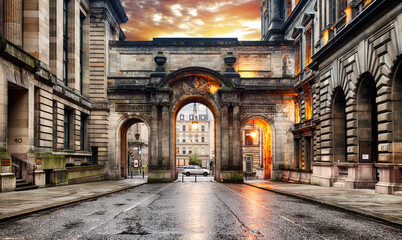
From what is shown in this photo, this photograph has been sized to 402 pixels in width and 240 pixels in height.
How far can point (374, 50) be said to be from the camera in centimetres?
1970

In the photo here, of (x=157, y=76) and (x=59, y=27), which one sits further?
(x=157, y=76)

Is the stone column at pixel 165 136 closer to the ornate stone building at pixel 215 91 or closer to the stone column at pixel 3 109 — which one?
the ornate stone building at pixel 215 91

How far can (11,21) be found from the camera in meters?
22.9

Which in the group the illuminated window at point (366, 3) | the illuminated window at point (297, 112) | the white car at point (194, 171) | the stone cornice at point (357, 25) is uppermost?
the illuminated window at point (366, 3)

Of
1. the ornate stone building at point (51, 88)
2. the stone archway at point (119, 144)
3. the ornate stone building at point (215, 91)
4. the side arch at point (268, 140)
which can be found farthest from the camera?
the side arch at point (268, 140)

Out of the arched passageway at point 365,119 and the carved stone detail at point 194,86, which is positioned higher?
the carved stone detail at point 194,86

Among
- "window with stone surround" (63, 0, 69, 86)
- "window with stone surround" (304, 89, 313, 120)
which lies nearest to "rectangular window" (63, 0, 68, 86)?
"window with stone surround" (63, 0, 69, 86)

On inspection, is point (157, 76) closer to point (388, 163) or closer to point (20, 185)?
point (20, 185)

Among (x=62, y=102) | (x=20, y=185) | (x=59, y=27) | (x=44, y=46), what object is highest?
(x=59, y=27)

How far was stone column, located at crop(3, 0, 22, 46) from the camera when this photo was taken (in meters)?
22.8

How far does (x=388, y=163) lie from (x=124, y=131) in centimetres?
2790

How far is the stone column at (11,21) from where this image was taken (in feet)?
74.6

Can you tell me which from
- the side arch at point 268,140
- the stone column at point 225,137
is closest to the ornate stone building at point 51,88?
the stone column at point 225,137

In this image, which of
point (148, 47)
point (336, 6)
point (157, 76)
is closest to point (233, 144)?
point (157, 76)
